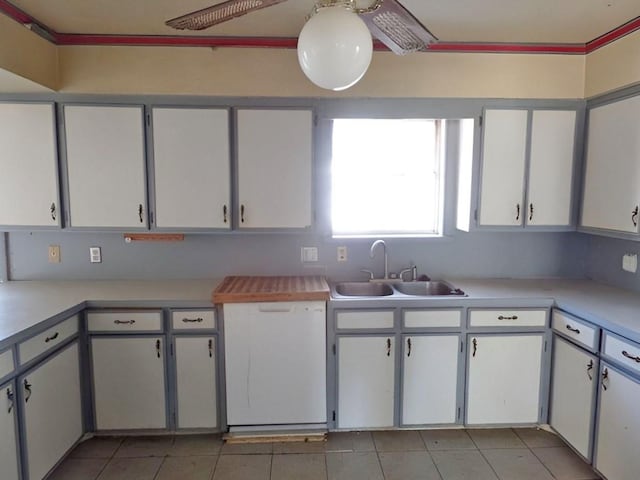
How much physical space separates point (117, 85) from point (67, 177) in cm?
66

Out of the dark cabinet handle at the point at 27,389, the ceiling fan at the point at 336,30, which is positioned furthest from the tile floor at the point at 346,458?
the ceiling fan at the point at 336,30

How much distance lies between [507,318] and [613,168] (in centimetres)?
109

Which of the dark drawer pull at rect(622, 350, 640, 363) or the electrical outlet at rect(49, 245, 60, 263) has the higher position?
the electrical outlet at rect(49, 245, 60, 263)

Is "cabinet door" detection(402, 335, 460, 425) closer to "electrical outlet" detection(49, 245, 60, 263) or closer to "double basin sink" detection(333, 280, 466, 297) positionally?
"double basin sink" detection(333, 280, 466, 297)

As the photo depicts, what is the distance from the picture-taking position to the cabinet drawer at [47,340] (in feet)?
6.29

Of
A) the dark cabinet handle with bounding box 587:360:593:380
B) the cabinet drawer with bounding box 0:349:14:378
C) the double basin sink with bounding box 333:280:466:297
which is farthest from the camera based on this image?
the double basin sink with bounding box 333:280:466:297

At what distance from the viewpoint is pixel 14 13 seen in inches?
87.1

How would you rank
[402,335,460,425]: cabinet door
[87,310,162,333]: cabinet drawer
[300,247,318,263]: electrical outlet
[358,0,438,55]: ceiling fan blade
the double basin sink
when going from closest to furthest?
[358,0,438,55]: ceiling fan blade < [87,310,162,333]: cabinet drawer < [402,335,460,425]: cabinet door < the double basin sink < [300,247,318,263]: electrical outlet

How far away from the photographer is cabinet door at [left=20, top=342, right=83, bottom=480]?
6.47 feet

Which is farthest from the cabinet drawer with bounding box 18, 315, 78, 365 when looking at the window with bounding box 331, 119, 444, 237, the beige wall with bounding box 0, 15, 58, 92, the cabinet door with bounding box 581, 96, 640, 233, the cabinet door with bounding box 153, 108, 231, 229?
the cabinet door with bounding box 581, 96, 640, 233

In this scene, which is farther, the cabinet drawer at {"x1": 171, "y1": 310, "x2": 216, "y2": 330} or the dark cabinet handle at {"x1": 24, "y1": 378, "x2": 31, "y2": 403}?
the cabinet drawer at {"x1": 171, "y1": 310, "x2": 216, "y2": 330}

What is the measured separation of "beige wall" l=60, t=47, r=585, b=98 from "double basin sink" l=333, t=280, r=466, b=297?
1263 millimetres

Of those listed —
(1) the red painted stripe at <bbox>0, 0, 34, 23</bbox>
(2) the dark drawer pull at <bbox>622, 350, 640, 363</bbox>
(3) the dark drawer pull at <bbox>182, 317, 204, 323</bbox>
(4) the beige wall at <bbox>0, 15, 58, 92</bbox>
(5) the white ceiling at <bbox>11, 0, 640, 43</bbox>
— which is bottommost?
(2) the dark drawer pull at <bbox>622, 350, 640, 363</bbox>

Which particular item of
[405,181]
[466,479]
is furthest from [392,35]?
[466,479]
